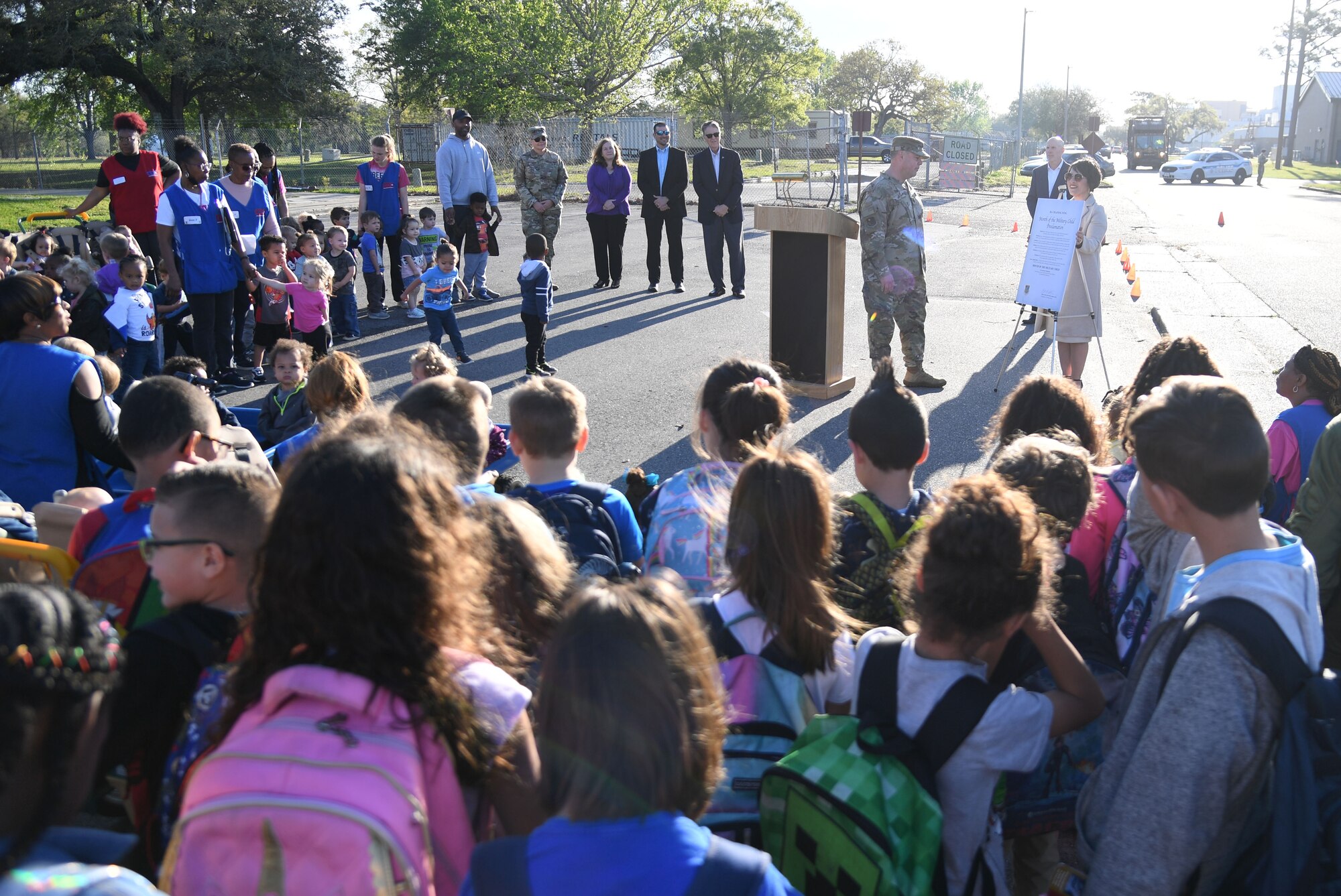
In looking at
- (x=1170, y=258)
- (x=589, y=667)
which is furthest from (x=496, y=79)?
(x=589, y=667)

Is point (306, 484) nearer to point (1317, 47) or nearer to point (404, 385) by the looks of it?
point (404, 385)

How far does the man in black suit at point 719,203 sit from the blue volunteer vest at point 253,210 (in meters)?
5.18

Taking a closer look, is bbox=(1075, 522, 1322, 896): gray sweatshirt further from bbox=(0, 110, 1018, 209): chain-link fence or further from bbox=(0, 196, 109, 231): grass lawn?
bbox=(0, 110, 1018, 209): chain-link fence

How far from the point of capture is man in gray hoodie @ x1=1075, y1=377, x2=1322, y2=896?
5.61ft

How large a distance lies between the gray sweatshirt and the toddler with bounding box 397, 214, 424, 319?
10.0 meters

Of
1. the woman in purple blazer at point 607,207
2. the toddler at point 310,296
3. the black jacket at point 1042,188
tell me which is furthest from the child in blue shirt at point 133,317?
the black jacket at point 1042,188

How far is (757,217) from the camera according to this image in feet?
27.0

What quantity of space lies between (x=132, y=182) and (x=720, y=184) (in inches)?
256

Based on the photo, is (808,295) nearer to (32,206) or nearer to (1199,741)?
(1199,741)

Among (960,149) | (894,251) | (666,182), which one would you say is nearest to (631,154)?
(960,149)

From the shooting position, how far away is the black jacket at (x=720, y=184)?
12.1 meters

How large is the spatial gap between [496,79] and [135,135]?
41.1 meters

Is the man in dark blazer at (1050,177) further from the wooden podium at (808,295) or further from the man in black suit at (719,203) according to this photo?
the wooden podium at (808,295)

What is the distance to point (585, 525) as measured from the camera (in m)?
3.00
